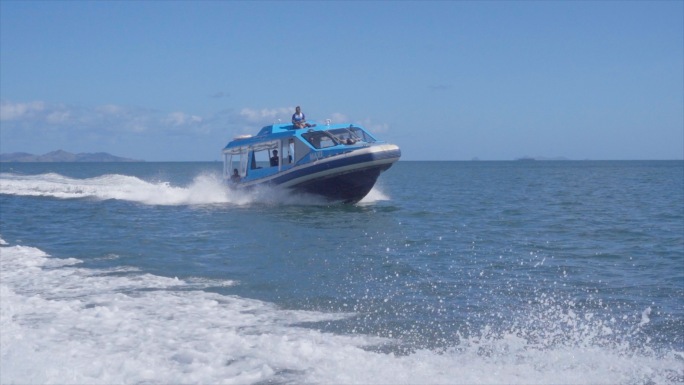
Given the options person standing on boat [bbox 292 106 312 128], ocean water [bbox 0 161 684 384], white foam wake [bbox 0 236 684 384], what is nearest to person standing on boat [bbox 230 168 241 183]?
person standing on boat [bbox 292 106 312 128]

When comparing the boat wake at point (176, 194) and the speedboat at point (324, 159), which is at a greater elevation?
the speedboat at point (324, 159)

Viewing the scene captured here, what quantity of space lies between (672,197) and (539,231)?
700 inches

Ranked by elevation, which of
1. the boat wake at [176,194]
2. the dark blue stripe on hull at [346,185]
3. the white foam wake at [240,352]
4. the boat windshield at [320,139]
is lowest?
the white foam wake at [240,352]

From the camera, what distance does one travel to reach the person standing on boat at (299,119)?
2473cm

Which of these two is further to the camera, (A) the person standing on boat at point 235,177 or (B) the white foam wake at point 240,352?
(A) the person standing on boat at point 235,177

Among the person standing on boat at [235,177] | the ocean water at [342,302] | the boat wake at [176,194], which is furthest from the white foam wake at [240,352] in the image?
the person standing on boat at [235,177]

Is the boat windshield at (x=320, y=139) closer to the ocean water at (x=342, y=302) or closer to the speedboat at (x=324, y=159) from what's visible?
the speedboat at (x=324, y=159)

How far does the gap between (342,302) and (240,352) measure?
2778 millimetres

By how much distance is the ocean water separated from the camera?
648 cm

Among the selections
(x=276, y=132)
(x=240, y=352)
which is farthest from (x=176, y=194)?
(x=240, y=352)

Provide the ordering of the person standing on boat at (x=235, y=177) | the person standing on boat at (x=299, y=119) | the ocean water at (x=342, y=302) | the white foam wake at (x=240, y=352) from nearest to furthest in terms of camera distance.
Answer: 1. the white foam wake at (x=240, y=352)
2. the ocean water at (x=342, y=302)
3. the person standing on boat at (x=299, y=119)
4. the person standing on boat at (x=235, y=177)

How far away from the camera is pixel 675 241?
16062mm

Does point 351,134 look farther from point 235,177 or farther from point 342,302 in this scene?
point 342,302

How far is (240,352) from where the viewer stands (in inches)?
273
